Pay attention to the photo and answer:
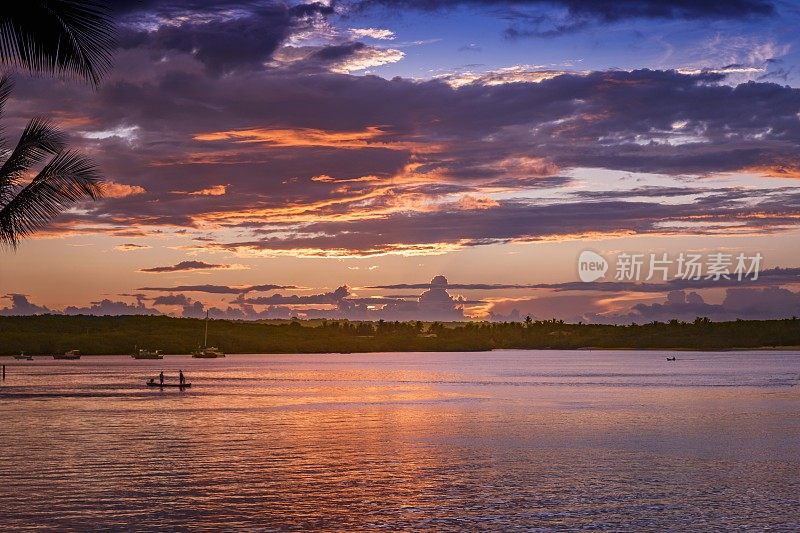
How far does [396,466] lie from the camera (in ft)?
166

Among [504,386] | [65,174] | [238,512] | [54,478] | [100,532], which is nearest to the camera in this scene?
[65,174]

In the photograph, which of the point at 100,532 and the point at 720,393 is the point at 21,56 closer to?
the point at 100,532

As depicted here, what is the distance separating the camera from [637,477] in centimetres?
4638

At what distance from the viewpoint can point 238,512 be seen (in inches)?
1393

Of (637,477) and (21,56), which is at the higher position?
(21,56)

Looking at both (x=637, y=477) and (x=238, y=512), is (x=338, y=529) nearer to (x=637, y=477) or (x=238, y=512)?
(x=238, y=512)

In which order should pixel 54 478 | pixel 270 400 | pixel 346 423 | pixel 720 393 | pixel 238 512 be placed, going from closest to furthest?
pixel 238 512 < pixel 54 478 < pixel 346 423 < pixel 270 400 < pixel 720 393

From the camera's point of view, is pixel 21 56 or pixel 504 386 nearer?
pixel 21 56

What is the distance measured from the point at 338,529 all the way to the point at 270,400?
7865 centimetres

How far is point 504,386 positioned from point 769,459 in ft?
317

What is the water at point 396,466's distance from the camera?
3503 centimetres

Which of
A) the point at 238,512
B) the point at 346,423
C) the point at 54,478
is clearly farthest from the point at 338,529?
the point at 346,423

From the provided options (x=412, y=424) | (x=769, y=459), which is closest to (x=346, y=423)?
(x=412, y=424)

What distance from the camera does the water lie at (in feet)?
115
